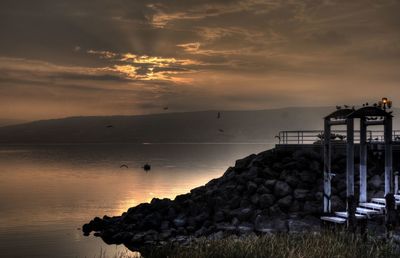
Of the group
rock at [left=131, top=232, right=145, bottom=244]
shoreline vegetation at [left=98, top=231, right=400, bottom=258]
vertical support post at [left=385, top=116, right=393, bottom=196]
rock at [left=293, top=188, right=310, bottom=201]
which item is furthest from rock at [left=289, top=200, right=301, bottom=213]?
shoreline vegetation at [left=98, top=231, right=400, bottom=258]

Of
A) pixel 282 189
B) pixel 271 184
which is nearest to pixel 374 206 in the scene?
pixel 282 189

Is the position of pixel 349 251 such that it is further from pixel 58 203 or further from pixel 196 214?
pixel 58 203

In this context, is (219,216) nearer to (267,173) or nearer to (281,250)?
(267,173)

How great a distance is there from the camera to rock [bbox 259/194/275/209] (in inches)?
1511

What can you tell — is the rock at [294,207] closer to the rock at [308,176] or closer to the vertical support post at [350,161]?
the rock at [308,176]

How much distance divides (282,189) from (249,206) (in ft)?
8.79

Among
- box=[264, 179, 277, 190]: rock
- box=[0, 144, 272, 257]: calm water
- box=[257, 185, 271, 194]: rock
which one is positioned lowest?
box=[0, 144, 272, 257]: calm water

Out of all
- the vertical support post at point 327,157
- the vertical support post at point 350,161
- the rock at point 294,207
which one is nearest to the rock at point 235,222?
the rock at point 294,207

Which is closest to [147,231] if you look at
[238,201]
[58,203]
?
[238,201]

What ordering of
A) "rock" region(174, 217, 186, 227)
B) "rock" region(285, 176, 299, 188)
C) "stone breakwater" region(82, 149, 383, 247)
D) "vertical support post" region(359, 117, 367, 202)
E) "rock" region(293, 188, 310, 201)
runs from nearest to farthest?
"vertical support post" region(359, 117, 367, 202) → "stone breakwater" region(82, 149, 383, 247) → "rock" region(293, 188, 310, 201) → "rock" region(174, 217, 186, 227) → "rock" region(285, 176, 299, 188)

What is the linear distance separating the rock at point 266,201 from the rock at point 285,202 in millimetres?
556

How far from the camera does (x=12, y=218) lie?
193 ft

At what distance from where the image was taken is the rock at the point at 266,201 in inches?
1511

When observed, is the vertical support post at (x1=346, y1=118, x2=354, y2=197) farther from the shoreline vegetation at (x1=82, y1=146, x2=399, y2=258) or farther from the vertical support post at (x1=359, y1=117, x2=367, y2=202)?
the shoreline vegetation at (x1=82, y1=146, x2=399, y2=258)
